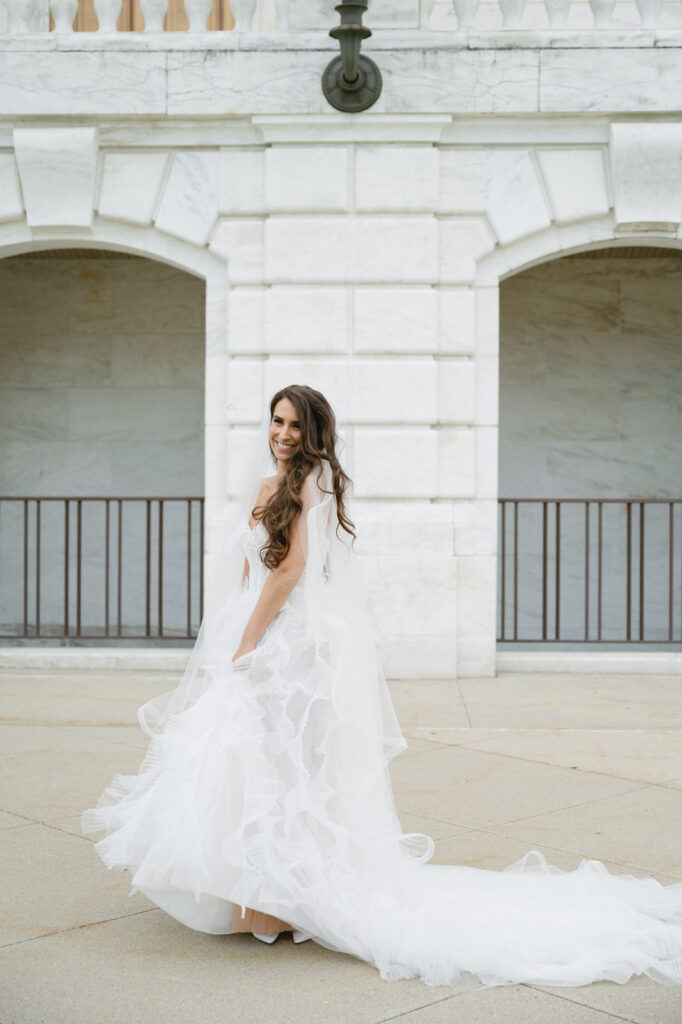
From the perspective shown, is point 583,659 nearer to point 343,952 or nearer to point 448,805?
point 448,805

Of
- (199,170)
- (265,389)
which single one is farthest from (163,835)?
(199,170)

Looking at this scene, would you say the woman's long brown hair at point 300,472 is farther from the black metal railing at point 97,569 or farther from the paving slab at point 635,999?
the black metal railing at point 97,569

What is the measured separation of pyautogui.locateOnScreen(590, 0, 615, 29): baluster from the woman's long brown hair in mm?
6102

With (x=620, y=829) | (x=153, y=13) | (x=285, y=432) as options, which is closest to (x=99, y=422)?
(x=153, y=13)

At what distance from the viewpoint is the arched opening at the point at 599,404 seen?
1251 cm

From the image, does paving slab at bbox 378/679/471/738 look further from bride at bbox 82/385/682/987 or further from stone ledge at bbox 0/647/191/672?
bride at bbox 82/385/682/987

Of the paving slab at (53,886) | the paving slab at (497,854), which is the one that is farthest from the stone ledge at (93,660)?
the paving slab at (497,854)

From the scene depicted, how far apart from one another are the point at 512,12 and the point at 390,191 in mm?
1627

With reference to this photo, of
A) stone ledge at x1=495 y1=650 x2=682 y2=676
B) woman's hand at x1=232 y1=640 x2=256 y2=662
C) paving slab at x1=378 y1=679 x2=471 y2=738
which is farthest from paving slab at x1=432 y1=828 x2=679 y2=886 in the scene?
stone ledge at x1=495 y1=650 x2=682 y2=676

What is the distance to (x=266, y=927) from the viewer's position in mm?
3896

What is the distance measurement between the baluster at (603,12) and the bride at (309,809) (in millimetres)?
6122

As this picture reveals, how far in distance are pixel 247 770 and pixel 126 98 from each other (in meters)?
6.53

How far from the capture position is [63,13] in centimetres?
912

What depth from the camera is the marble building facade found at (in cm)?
885
